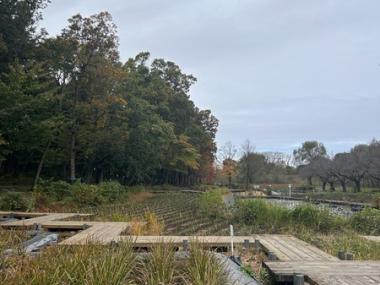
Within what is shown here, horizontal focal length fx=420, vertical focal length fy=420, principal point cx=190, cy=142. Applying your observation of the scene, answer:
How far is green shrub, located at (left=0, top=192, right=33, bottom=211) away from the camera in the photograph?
1323 cm

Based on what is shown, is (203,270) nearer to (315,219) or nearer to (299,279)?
(299,279)

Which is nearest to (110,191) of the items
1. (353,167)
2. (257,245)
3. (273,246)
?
(257,245)

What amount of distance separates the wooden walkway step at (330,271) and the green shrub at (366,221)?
18.6 ft

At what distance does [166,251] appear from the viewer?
431 cm

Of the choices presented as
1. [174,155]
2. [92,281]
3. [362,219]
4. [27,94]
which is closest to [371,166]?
[174,155]

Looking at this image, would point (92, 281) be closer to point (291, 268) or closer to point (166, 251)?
point (166, 251)

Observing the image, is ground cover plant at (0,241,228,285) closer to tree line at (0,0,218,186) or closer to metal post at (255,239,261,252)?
metal post at (255,239,261,252)

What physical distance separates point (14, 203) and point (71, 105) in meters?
9.22

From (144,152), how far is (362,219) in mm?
19321

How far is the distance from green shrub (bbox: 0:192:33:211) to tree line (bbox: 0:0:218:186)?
6.15 feet

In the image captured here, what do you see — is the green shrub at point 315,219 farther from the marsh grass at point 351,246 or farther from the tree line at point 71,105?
the tree line at point 71,105

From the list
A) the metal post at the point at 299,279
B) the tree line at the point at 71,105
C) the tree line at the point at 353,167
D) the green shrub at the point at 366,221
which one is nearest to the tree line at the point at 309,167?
the tree line at the point at 353,167

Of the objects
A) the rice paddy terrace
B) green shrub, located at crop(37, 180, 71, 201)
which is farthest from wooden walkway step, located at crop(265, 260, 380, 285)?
green shrub, located at crop(37, 180, 71, 201)

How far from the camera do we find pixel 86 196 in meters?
18.0
